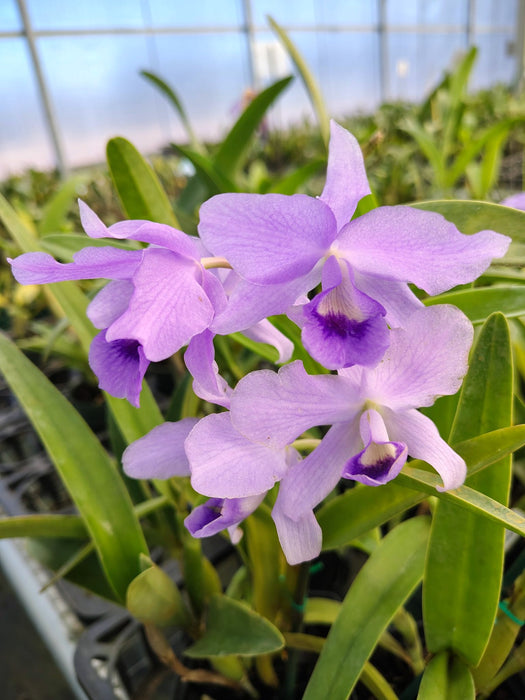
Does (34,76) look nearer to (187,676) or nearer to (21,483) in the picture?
(21,483)

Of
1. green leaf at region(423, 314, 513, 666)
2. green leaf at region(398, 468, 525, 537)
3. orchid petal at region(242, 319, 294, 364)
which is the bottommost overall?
green leaf at region(423, 314, 513, 666)

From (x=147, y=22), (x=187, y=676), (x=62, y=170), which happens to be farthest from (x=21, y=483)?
(x=147, y=22)

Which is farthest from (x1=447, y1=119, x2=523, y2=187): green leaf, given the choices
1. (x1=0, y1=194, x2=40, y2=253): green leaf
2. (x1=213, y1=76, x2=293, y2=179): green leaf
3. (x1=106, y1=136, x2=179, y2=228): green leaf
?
(x1=0, y1=194, x2=40, y2=253): green leaf

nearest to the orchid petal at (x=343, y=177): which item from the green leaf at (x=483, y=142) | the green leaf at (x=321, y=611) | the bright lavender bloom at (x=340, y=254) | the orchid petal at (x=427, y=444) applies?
the bright lavender bloom at (x=340, y=254)

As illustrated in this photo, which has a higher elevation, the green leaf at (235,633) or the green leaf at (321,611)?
the green leaf at (235,633)

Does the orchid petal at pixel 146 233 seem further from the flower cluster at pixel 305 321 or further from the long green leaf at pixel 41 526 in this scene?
the long green leaf at pixel 41 526

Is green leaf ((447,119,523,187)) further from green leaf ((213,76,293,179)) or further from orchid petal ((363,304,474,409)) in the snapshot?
orchid petal ((363,304,474,409))

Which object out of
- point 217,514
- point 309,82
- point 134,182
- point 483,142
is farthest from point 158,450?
point 483,142
